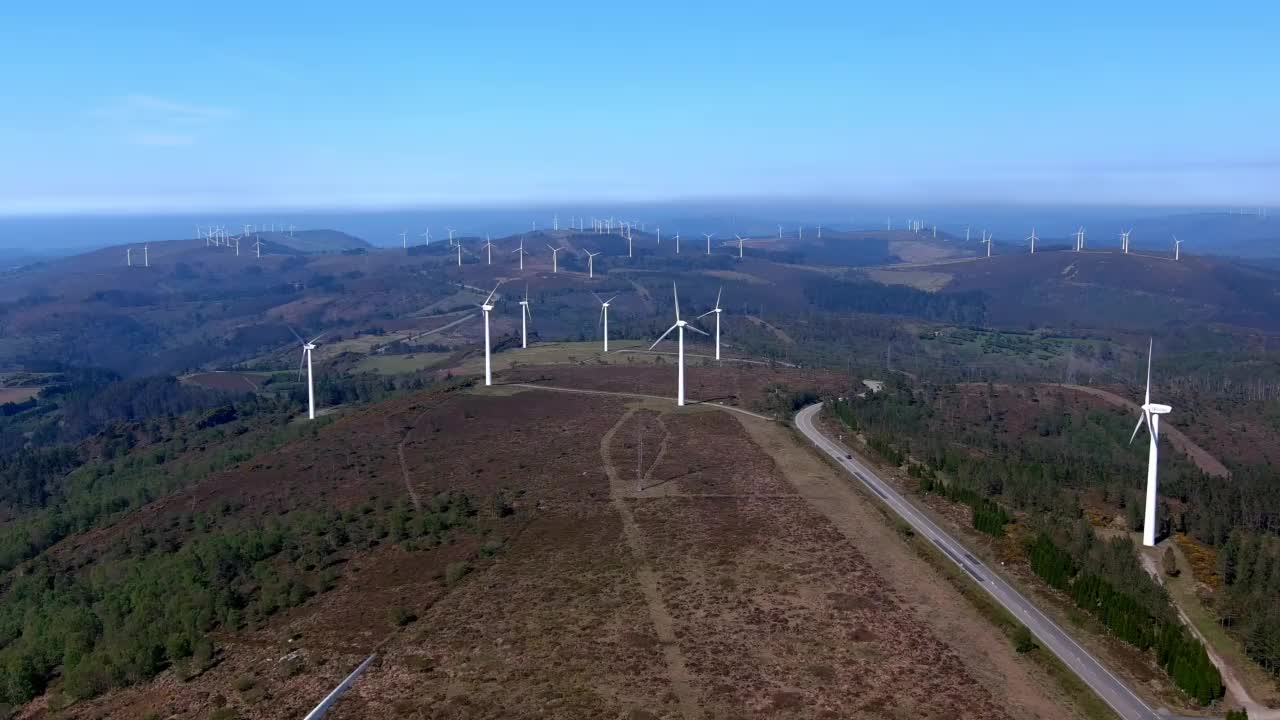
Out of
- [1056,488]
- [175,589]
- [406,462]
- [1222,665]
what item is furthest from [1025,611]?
[406,462]

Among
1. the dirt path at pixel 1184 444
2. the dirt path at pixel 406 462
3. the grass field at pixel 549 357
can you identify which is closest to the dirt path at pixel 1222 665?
the dirt path at pixel 1184 444

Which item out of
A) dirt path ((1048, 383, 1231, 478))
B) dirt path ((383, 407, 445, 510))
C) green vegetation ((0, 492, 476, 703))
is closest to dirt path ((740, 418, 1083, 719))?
green vegetation ((0, 492, 476, 703))

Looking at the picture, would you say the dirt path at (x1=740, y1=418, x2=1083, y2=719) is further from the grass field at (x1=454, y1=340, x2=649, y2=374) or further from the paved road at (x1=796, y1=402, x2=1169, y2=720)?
the grass field at (x1=454, y1=340, x2=649, y2=374)

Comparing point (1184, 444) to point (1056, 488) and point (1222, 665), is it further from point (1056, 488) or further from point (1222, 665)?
point (1222, 665)

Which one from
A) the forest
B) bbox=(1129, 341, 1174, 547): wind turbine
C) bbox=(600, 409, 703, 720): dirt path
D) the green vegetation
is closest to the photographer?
bbox=(600, 409, 703, 720): dirt path

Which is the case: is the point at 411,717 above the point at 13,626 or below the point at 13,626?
above

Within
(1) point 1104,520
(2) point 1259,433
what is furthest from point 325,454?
(2) point 1259,433

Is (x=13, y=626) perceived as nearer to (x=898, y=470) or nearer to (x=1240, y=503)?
(x=898, y=470)
